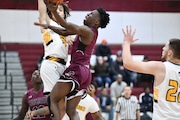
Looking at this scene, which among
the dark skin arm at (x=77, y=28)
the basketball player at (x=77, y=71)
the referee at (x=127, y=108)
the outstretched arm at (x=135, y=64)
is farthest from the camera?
the referee at (x=127, y=108)

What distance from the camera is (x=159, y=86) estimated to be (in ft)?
15.5

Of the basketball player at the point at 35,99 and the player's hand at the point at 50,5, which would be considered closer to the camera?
the player's hand at the point at 50,5

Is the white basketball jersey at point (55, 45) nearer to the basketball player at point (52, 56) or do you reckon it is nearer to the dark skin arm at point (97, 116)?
the basketball player at point (52, 56)

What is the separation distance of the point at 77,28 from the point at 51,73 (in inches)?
38.4

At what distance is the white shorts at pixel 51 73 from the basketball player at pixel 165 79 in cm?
141

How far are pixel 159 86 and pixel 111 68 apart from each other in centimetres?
1011

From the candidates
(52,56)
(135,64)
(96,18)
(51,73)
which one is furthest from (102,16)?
(135,64)

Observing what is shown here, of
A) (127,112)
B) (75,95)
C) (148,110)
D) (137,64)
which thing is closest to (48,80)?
(75,95)

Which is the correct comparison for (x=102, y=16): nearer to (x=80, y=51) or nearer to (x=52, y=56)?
(x=80, y=51)

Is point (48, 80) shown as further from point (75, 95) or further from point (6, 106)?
point (6, 106)

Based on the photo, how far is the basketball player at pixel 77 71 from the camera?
536 cm

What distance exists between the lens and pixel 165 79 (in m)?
4.70

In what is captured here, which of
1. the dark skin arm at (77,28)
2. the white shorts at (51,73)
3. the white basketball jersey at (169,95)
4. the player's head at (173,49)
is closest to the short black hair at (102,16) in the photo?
the dark skin arm at (77,28)

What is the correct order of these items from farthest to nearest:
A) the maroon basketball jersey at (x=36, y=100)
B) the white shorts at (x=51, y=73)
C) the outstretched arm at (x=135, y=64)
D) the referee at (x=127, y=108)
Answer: the referee at (x=127, y=108) < the maroon basketball jersey at (x=36, y=100) < the white shorts at (x=51, y=73) < the outstretched arm at (x=135, y=64)
